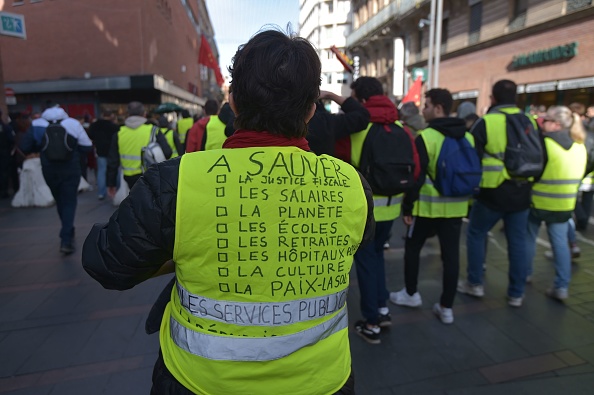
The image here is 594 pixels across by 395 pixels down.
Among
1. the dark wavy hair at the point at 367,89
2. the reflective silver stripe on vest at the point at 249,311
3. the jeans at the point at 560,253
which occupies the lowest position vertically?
the jeans at the point at 560,253

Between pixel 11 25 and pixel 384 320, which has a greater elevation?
pixel 11 25

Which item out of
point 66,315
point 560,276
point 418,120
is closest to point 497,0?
point 418,120

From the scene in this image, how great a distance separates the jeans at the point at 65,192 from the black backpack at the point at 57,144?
0.22 meters

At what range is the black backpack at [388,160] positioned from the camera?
3047 millimetres

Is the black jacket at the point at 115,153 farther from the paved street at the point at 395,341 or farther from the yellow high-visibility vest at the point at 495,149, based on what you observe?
the yellow high-visibility vest at the point at 495,149

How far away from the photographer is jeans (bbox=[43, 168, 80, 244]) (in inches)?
204

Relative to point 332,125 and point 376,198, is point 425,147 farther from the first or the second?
point 332,125

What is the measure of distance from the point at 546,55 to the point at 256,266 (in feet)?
56.2

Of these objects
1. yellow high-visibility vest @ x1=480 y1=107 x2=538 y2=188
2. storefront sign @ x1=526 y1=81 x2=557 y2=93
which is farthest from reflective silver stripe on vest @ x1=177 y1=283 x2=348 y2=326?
storefront sign @ x1=526 y1=81 x2=557 y2=93

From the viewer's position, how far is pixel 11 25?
9547mm

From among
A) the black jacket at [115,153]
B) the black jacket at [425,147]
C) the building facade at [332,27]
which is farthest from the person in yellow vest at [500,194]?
the building facade at [332,27]

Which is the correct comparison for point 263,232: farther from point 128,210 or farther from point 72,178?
point 72,178

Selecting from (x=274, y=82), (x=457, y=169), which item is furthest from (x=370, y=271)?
(x=274, y=82)

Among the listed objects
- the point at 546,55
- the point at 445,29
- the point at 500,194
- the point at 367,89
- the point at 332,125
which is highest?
the point at 445,29
